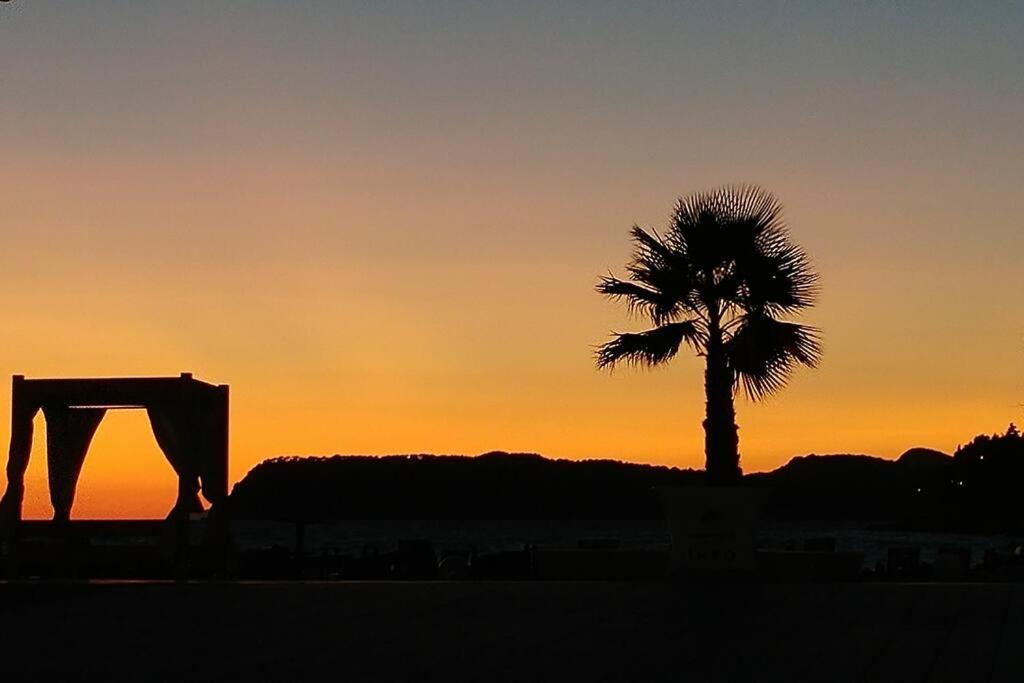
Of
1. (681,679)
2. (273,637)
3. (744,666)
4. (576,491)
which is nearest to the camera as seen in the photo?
(681,679)

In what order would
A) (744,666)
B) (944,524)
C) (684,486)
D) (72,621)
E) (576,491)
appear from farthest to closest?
(944,524)
(576,491)
(684,486)
(72,621)
(744,666)

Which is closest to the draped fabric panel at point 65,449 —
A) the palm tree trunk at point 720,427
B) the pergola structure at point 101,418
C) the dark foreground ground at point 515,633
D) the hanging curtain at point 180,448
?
the pergola structure at point 101,418

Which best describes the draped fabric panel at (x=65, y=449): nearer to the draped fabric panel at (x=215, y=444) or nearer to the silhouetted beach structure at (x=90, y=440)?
the silhouetted beach structure at (x=90, y=440)

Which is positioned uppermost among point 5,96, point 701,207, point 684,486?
point 5,96

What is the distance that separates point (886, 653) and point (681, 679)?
5.15 feet

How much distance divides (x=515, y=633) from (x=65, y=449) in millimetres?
9340

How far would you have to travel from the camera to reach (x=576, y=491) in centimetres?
9462

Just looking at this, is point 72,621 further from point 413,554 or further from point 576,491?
point 576,491

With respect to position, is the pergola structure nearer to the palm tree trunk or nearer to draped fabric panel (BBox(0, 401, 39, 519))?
draped fabric panel (BBox(0, 401, 39, 519))

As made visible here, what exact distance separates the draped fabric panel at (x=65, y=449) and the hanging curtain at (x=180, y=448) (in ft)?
4.52

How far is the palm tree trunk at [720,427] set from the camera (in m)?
18.0

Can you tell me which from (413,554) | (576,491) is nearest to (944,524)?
(576,491)

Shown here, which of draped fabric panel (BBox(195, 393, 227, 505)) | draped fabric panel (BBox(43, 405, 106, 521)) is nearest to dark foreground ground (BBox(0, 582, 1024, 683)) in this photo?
draped fabric panel (BBox(195, 393, 227, 505))

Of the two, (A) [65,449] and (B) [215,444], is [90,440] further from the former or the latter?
(B) [215,444]
